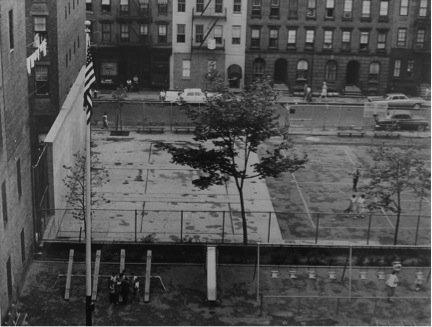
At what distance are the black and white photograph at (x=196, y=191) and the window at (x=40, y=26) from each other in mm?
118

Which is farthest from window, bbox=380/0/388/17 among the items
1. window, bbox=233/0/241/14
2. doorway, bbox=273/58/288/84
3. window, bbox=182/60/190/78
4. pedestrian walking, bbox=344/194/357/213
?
pedestrian walking, bbox=344/194/357/213

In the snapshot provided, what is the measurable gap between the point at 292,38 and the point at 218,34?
23.0 feet

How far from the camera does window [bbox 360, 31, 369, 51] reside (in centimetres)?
6856

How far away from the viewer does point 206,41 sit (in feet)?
223

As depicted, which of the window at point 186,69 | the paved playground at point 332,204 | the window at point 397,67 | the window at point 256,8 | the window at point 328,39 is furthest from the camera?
the window at point 397,67

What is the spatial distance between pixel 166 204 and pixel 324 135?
1966 centimetres

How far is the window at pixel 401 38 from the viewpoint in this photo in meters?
68.6

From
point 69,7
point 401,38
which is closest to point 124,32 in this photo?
point 69,7

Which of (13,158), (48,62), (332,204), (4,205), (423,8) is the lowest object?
(332,204)

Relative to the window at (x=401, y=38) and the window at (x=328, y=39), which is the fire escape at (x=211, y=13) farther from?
the window at (x=401, y=38)

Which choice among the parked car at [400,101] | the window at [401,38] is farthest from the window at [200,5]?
the window at [401,38]

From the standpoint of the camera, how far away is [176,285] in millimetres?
30547

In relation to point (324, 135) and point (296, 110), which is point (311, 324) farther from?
point (296, 110)

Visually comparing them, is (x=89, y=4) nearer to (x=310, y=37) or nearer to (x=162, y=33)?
(x=162, y=33)
